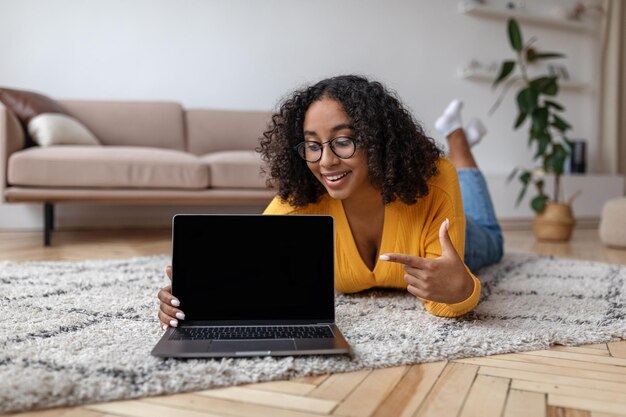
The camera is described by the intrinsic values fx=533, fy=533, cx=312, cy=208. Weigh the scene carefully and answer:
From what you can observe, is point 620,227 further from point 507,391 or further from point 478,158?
point 507,391

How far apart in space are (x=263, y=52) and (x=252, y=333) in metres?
2.79

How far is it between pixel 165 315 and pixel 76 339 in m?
0.16

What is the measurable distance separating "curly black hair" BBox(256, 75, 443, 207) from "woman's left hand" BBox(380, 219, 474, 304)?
17 cm

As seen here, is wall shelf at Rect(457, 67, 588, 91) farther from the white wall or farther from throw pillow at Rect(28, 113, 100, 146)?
throw pillow at Rect(28, 113, 100, 146)

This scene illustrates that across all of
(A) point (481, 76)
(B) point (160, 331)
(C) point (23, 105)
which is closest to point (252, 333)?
(B) point (160, 331)

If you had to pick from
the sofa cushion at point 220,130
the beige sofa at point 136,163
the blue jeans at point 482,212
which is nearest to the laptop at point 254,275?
the blue jeans at point 482,212

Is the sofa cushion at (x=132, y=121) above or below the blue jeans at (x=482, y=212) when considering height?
above

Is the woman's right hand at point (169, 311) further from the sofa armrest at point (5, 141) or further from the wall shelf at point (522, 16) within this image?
the wall shelf at point (522, 16)

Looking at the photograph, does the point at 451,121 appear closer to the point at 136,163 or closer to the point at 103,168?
the point at 136,163

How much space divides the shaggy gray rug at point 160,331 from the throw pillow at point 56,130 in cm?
93

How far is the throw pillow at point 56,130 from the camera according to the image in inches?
97.9

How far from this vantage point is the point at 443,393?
0.76 metres

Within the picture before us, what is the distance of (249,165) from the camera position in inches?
102

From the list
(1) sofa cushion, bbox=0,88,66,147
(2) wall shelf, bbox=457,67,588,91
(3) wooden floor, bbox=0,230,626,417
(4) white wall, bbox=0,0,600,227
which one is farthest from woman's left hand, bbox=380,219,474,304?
(2) wall shelf, bbox=457,67,588,91
